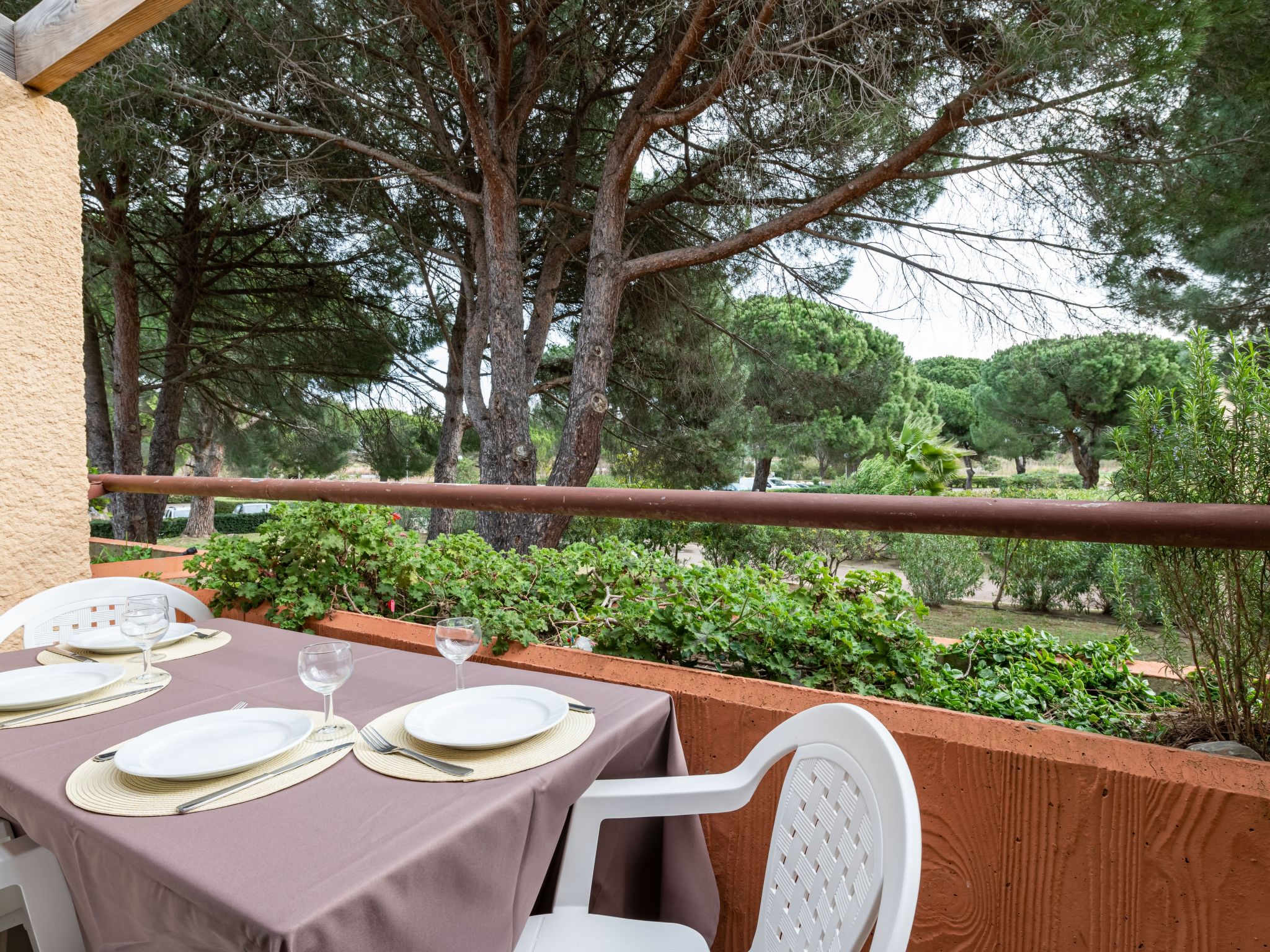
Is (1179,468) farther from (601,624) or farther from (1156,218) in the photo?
(1156,218)

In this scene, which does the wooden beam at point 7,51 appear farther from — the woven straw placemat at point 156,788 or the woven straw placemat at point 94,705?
the woven straw placemat at point 156,788

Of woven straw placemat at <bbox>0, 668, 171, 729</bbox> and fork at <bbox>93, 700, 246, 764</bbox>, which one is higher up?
fork at <bbox>93, 700, 246, 764</bbox>

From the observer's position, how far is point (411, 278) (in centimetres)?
810

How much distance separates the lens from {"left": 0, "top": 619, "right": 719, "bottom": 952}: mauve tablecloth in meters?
0.70

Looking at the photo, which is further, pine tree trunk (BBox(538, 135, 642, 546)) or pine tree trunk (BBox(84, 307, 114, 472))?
pine tree trunk (BBox(84, 307, 114, 472))

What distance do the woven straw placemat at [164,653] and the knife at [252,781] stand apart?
692 millimetres

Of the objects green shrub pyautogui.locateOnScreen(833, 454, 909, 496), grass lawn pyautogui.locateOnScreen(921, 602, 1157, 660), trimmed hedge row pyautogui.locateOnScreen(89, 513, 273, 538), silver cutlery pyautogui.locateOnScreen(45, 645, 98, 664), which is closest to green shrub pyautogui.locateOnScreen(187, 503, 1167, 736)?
silver cutlery pyautogui.locateOnScreen(45, 645, 98, 664)

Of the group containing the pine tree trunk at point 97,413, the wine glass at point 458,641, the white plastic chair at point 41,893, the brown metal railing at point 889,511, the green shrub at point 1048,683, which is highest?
the pine tree trunk at point 97,413

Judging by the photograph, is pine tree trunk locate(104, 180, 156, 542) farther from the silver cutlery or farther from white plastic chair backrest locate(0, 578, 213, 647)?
the silver cutlery

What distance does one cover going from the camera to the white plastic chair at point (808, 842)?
29.5 inches

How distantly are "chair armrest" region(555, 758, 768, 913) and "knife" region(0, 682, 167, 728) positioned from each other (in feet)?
2.61

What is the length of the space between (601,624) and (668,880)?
0.88 m

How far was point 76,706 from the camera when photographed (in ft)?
3.92

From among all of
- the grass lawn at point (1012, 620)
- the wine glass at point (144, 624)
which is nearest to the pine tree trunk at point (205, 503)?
the grass lawn at point (1012, 620)
